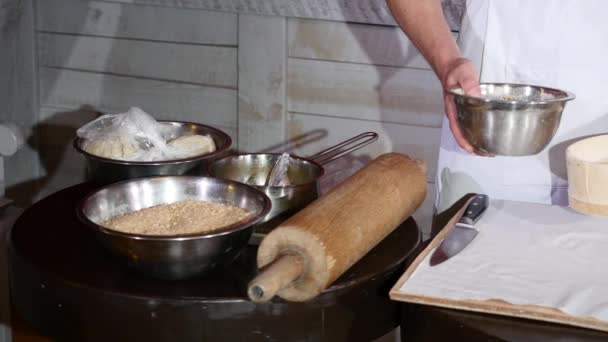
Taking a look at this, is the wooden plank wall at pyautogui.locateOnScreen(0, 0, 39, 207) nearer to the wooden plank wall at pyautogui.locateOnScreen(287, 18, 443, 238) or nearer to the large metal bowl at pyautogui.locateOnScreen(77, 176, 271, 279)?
the wooden plank wall at pyautogui.locateOnScreen(287, 18, 443, 238)

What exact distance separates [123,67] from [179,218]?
1829 mm

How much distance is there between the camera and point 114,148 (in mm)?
1402

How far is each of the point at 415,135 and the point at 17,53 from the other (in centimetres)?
150

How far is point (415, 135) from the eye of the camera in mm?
2502

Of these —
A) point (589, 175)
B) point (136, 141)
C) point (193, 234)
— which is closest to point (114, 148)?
point (136, 141)

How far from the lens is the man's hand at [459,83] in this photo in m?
1.28

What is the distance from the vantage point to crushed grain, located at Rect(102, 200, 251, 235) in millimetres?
1145

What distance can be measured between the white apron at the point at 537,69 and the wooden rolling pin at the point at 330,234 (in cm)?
31

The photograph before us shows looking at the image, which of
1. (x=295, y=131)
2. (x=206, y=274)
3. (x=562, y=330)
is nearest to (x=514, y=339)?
(x=562, y=330)

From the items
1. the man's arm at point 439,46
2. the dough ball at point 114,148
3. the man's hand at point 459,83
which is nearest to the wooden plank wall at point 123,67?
the man's arm at point 439,46

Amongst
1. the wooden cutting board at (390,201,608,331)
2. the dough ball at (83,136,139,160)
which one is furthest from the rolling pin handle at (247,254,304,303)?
the dough ball at (83,136,139,160)

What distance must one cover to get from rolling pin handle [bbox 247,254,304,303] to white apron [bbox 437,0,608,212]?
0.63 m

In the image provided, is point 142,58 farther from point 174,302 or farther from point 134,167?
point 174,302

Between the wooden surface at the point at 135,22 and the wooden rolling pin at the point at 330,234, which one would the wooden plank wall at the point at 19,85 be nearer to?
the wooden surface at the point at 135,22
